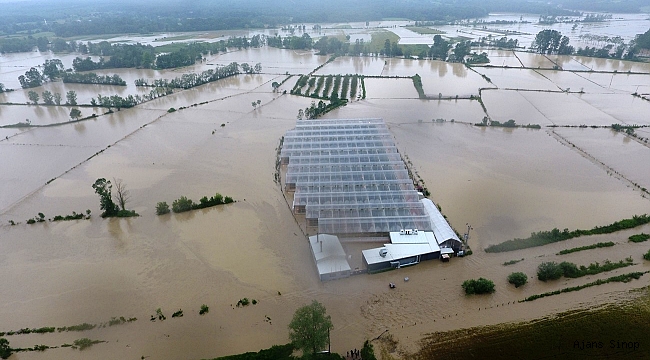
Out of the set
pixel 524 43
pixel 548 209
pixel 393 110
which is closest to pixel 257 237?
pixel 548 209

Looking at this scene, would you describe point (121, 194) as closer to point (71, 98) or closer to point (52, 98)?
point (71, 98)

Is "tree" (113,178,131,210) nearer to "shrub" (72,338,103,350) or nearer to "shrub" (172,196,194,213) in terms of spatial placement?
"shrub" (172,196,194,213)

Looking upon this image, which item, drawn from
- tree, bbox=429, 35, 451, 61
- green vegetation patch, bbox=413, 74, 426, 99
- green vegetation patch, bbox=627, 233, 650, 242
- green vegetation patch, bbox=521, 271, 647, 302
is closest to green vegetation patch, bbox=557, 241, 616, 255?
green vegetation patch, bbox=627, 233, 650, 242

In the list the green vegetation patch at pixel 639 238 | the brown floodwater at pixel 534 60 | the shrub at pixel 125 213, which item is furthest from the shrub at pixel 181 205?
the brown floodwater at pixel 534 60

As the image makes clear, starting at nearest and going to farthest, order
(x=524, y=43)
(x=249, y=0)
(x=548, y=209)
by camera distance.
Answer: (x=548, y=209)
(x=524, y=43)
(x=249, y=0)

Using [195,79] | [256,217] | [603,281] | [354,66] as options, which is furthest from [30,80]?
[603,281]

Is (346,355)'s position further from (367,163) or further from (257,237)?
(367,163)

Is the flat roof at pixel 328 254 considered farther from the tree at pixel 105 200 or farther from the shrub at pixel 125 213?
the tree at pixel 105 200
